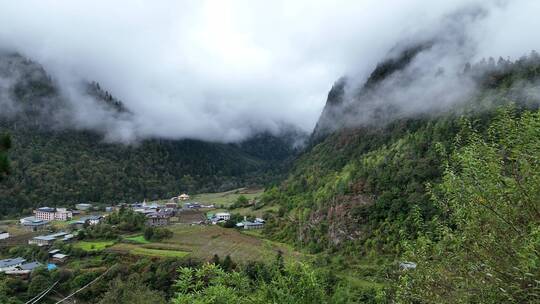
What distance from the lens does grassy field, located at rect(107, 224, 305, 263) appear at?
67.2 m

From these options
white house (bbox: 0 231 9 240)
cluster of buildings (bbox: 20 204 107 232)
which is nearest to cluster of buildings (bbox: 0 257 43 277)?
white house (bbox: 0 231 9 240)

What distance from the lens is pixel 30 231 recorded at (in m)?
96.4

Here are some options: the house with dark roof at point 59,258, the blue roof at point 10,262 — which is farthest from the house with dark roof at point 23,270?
the house with dark roof at point 59,258

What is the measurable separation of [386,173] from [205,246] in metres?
37.2

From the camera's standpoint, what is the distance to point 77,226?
9950 centimetres

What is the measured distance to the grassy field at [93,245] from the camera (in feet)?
250

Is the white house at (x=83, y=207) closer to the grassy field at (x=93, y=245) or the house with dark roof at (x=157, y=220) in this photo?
the house with dark roof at (x=157, y=220)

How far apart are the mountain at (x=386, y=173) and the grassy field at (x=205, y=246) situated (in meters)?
6.77

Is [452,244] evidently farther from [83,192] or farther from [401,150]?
[83,192]

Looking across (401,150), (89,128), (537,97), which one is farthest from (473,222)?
(89,128)

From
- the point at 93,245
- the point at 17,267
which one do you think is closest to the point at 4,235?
the point at 93,245

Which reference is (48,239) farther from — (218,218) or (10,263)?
(218,218)

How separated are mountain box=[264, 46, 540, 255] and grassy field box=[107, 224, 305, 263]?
266 inches

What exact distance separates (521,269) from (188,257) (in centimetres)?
6159
